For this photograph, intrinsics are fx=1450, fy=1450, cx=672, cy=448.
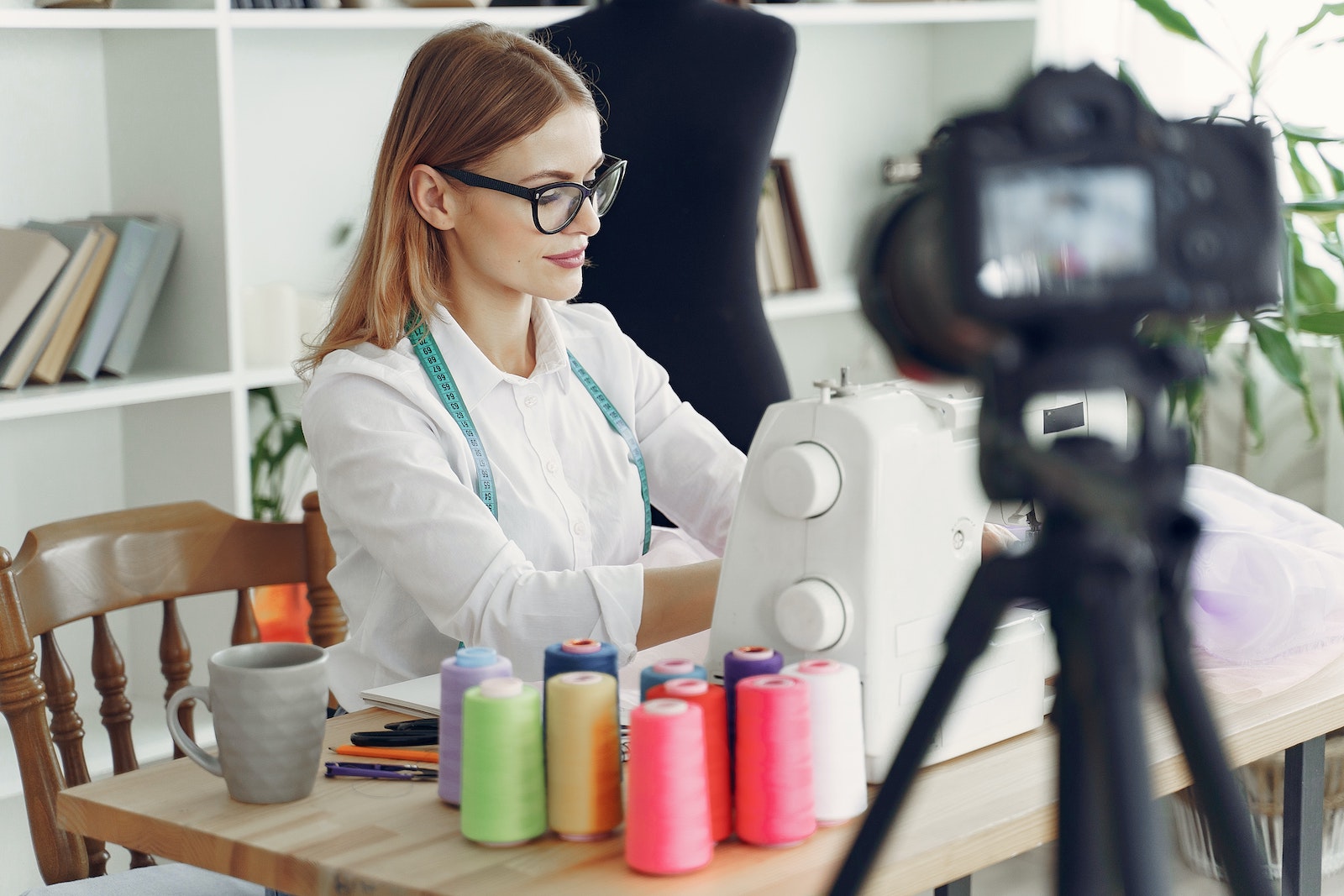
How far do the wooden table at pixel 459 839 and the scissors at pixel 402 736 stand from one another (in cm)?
3

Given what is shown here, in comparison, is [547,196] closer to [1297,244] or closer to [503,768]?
[503,768]

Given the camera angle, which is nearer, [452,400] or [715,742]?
[715,742]

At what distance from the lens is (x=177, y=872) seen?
1454mm

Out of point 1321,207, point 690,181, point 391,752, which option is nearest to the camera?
point 391,752

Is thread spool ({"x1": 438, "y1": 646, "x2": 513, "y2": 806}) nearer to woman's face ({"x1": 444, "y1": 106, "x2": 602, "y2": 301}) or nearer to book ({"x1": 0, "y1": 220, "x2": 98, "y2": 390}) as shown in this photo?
woman's face ({"x1": 444, "y1": 106, "x2": 602, "y2": 301})

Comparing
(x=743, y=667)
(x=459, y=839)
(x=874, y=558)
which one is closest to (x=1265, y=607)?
(x=874, y=558)

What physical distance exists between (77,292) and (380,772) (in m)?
1.43

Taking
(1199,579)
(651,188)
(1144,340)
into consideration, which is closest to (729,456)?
(651,188)

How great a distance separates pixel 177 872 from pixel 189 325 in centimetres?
117

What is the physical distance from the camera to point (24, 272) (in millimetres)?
2168

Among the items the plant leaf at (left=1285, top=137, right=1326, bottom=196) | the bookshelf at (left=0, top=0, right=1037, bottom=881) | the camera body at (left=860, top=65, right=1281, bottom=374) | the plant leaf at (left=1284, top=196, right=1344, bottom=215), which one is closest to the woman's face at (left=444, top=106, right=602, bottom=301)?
the bookshelf at (left=0, top=0, right=1037, bottom=881)

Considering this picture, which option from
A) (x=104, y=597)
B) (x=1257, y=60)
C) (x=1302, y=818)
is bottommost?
(x=1302, y=818)

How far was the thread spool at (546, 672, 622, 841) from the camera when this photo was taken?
37.5 inches

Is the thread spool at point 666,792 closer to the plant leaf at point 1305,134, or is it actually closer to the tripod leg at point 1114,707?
the tripod leg at point 1114,707
